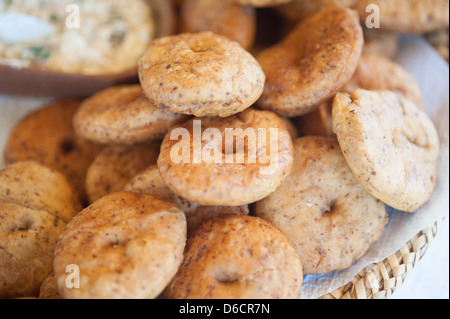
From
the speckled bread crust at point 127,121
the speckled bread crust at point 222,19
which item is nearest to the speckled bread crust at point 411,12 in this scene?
the speckled bread crust at point 222,19

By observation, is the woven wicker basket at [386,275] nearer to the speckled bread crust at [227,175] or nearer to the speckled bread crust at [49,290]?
the speckled bread crust at [227,175]

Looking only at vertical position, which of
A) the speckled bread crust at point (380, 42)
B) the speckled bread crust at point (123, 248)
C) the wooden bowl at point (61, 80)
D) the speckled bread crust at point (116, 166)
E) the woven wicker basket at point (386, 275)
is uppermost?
the speckled bread crust at point (380, 42)

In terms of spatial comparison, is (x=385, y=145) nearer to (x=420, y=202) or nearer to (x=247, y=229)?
(x=420, y=202)

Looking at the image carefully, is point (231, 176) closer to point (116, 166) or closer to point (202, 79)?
point (202, 79)

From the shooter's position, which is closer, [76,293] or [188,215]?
[76,293]

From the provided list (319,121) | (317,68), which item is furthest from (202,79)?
(319,121)
